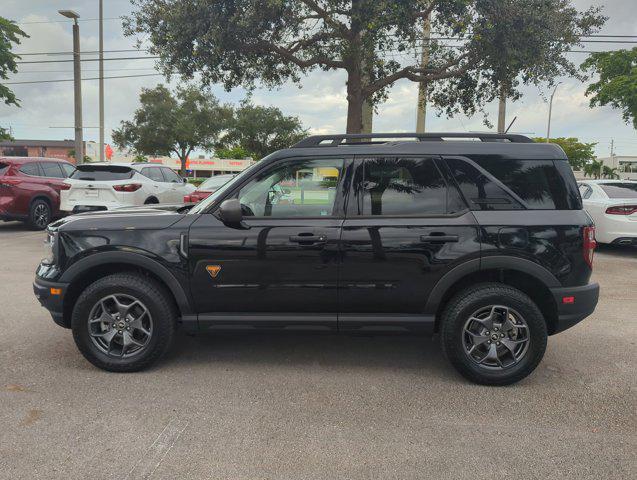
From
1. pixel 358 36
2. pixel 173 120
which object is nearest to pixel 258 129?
pixel 173 120

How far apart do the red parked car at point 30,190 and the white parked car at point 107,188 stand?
3.84 feet

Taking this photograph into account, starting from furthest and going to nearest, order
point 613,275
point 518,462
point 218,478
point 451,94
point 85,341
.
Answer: point 451,94, point 613,275, point 85,341, point 518,462, point 218,478

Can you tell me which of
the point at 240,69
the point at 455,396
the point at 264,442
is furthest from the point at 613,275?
the point at 240,69

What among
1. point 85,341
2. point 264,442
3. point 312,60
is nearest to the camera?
point 264,442

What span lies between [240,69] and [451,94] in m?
6.72

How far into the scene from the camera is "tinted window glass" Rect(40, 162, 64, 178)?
1241 centimetres

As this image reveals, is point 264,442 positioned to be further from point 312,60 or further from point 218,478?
point 312,60

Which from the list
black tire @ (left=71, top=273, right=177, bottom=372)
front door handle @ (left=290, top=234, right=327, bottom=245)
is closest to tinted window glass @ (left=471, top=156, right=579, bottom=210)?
front door handle @ (left=290, top=234, right=327, bottom=245)

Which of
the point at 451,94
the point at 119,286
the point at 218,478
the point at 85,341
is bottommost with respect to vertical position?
the point at 218,478

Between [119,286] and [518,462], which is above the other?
[119,286]

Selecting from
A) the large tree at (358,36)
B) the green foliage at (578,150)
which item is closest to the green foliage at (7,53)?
the large tree at (358,36)

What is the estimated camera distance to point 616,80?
20031 millimetres

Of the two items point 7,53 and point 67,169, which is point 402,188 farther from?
point 7,53

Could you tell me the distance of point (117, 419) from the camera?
3186 millimetres
